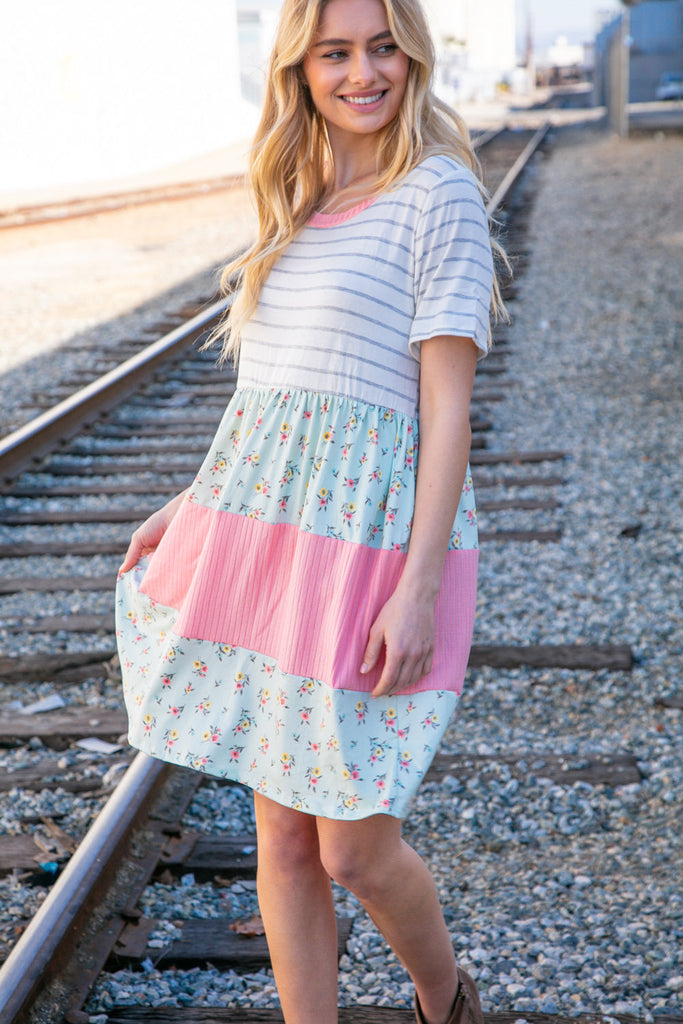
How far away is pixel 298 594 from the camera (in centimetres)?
177

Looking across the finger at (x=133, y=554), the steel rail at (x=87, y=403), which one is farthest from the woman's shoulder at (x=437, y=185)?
the steel rail at (x=87, y=403)

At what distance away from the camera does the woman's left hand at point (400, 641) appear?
1696mm

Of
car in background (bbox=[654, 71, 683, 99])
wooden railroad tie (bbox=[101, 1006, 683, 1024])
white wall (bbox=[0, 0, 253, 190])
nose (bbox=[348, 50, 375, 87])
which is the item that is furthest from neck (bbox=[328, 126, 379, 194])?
car in background (bbox=[654, 71, 683, 99])

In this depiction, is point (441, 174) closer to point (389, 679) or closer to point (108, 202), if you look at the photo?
point (389, 679)

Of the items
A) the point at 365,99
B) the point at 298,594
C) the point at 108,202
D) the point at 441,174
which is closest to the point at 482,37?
the point at 108,202

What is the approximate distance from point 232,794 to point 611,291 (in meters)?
8.34

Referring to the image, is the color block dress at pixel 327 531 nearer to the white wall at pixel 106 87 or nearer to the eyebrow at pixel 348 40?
the eyebrow at pixel 348 40

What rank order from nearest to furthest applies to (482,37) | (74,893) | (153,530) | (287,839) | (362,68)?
(362,68), (287,839), (153,530), (74,893), (482,37)

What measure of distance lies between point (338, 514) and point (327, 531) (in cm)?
3

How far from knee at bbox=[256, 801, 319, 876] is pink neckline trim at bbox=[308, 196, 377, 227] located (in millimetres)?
972

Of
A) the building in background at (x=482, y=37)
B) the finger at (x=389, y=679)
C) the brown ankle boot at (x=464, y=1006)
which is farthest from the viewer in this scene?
the building in background at (x=482, y=37)

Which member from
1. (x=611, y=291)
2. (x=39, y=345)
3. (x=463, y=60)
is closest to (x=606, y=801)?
(x=39, y=345)

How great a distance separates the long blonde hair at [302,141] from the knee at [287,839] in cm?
85

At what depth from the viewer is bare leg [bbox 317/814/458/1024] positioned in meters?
1.77
